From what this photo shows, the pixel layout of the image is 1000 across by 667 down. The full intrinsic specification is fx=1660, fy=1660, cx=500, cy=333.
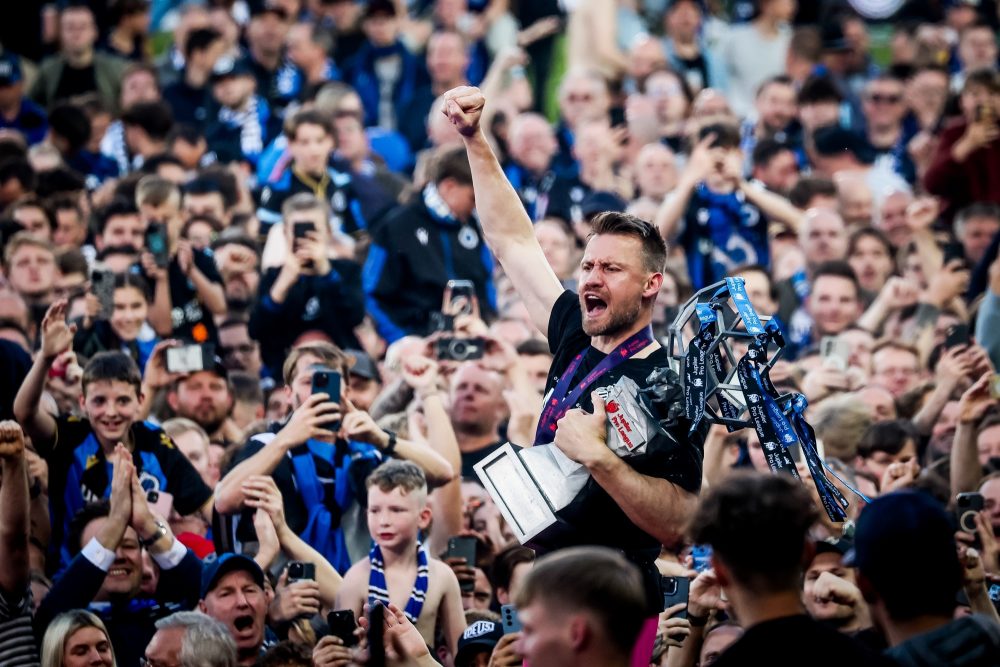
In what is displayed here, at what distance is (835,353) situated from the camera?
31.9ft

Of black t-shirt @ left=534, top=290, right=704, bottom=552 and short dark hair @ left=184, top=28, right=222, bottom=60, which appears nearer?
black t-shirt @ left=534, top=290, right=704, bottom=552

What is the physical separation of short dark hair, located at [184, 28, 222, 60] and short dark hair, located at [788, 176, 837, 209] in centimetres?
573

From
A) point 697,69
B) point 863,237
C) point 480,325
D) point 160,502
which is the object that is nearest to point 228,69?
point 697,69

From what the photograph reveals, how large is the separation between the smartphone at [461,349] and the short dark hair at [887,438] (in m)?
2.03

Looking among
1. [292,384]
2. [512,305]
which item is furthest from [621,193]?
[292,384]

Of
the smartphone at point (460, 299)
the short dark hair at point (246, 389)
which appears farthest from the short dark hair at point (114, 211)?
the smartphone at point (460, 299)

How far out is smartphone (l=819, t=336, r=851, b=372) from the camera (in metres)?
Answer: 9.55

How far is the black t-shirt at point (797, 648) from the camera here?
389cm

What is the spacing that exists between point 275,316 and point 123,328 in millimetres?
905

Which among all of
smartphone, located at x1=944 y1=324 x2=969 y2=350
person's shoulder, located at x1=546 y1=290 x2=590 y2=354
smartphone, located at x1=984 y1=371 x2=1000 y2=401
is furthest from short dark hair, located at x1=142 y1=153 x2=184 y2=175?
person's shoulder, located at x1=546 y1=290 x2=590 y2=354

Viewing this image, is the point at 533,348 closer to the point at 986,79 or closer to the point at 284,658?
the point at 284,658

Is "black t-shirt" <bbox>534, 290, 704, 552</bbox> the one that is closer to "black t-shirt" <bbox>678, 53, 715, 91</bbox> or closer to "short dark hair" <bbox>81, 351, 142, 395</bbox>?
"short dark hair" <bbox>81, 351, 142, 395</bbox>

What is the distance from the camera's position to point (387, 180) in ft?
42.9

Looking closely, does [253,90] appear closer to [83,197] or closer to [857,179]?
[83,197]
